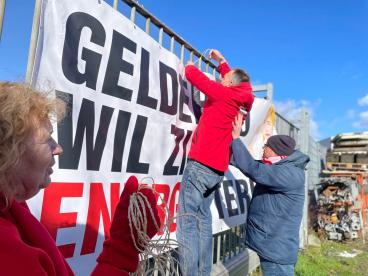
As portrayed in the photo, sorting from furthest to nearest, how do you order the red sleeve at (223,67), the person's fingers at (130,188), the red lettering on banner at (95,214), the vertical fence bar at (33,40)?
the red sleeve at (223,67)
the red lettering on banner at (95,214)
the vertical fence bar at (33,40)
the person's fingers at (130,188)

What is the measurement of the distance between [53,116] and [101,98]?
951 millimetres

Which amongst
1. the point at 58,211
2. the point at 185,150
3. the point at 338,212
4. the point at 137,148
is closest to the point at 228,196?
the point at 185,150

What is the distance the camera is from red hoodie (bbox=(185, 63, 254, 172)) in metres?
2.79

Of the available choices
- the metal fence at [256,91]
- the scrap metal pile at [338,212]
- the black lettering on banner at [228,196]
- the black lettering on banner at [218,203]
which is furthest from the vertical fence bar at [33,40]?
the scrap metal pile at [338,212]

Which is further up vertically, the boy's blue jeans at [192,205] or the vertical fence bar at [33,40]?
the vertical fence bar at [33,40]

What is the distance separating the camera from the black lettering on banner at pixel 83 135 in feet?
5.90

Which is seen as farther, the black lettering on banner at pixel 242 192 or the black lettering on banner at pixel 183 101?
the black lettering on banner at pixel 242 192

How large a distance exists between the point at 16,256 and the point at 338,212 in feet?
28.2

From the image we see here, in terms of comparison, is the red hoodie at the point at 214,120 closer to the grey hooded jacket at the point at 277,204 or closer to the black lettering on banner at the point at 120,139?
the grey hooded jacket at the point at 277,204

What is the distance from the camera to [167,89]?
271cm

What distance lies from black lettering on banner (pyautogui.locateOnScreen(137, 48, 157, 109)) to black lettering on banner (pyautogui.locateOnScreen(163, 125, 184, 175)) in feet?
1.21

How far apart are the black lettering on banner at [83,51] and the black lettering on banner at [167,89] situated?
0.67 meters

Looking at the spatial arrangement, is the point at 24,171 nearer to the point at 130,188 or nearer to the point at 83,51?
the point at 130,188

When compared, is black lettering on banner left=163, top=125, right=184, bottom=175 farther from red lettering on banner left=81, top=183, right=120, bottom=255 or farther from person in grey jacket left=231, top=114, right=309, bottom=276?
red lettering on banner left=81, top=183, right=120, bottom=255
